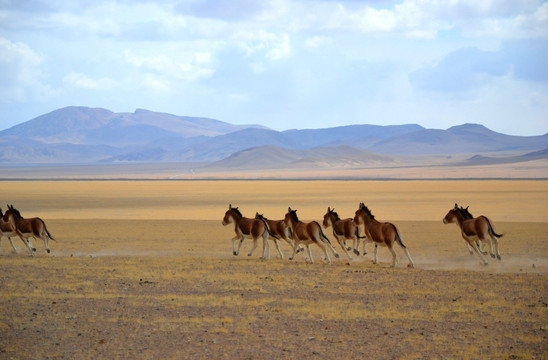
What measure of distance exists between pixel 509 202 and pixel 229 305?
33.7 m

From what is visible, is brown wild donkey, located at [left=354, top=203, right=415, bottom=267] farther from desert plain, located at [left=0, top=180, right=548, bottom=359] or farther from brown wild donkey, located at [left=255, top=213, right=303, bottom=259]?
brown wild donkey, located at [left=255, top=213, right=303, bottom=259]

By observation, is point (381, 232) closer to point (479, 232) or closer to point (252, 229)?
point (479, 232)

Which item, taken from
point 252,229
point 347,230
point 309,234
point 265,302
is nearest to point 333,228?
point 347,230

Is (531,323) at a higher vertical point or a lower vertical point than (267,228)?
lower

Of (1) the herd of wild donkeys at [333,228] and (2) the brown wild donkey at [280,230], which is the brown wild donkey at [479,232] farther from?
(2) the brown wild donkey at [280,230]

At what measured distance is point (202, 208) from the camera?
4059 cm

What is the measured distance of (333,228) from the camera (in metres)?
18.8

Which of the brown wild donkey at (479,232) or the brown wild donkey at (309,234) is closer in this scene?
the brown wild donkey at (479,232)

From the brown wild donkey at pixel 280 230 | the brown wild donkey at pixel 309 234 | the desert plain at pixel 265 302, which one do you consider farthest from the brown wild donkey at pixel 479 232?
the brown wild donkey at pixel 280 230

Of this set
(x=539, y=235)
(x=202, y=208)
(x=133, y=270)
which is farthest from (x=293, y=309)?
(x=202, y=208)

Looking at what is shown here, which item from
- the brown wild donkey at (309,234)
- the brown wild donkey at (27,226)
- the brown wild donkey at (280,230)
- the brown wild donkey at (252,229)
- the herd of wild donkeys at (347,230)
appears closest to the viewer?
the herd of wild donkeys at (347,230)

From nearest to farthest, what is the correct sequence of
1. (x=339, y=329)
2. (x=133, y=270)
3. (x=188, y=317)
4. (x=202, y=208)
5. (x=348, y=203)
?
(x=339, y=329) < (x=188, y=317) < (x=133, y=270) < (x=202, y=208) < (x=348, y=203)

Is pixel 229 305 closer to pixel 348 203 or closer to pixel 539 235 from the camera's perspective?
pixel 539 235

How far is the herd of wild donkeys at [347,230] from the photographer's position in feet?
55.8
